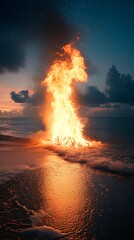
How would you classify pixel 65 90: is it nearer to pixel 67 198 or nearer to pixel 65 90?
pixel 65 90

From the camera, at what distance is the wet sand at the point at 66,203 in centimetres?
895

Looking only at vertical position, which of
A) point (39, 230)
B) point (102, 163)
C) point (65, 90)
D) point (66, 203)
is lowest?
point (39, 230)

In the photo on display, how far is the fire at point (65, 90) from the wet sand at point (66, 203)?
14799 mm

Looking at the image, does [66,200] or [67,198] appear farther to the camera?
[67,198]

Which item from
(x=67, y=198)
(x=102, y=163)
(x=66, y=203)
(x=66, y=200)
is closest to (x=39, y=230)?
(x=66, y=203)

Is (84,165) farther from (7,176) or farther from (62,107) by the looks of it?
(62,107)

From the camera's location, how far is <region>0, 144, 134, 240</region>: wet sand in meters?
8.95

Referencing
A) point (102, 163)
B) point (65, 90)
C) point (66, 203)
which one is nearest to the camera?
point (66, 203)

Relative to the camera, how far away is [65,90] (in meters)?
33.4

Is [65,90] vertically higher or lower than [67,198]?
higher

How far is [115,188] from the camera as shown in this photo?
14.1m

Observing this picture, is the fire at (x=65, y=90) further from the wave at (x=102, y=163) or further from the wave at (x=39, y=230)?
the wave at (x=39, y=230)

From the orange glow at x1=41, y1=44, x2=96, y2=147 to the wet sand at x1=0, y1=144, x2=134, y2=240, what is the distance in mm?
14680

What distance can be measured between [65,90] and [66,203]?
23571 mm
